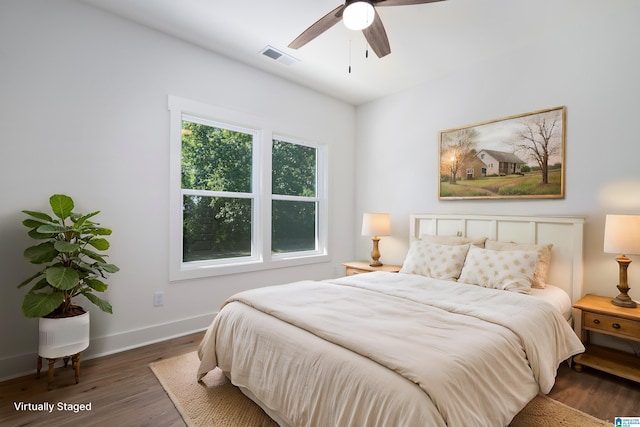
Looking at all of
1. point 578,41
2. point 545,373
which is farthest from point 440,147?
point 545,373

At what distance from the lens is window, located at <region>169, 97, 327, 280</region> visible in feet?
10.3

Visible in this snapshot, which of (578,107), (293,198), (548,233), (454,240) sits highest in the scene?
(578,107)

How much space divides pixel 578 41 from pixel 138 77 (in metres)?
3.93

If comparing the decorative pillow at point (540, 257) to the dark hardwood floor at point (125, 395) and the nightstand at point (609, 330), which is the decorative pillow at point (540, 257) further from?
the dark hardwood floor at point (125, 395)

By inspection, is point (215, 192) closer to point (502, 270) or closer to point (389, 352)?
point (389, 352)

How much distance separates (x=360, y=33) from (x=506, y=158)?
1926 mm

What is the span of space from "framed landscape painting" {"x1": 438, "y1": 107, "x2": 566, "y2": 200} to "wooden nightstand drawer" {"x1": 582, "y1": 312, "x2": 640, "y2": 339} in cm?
108

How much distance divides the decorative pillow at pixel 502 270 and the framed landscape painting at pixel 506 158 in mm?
768

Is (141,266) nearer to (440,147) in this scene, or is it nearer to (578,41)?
(440,147)

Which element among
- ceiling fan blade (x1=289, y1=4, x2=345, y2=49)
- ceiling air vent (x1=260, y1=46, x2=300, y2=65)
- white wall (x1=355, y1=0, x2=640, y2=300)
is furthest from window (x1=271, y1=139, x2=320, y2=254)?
ceiling fan blade (x1=289, y1=4, x2=345, y2=49)

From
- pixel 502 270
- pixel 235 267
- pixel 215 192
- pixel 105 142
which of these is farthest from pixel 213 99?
pixel 502 270

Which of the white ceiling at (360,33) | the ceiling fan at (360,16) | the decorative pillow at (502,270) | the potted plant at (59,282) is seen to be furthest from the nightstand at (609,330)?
the potted plant at (59,282)

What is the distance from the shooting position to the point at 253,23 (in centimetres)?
273

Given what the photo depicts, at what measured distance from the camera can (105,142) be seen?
2.64 meters
